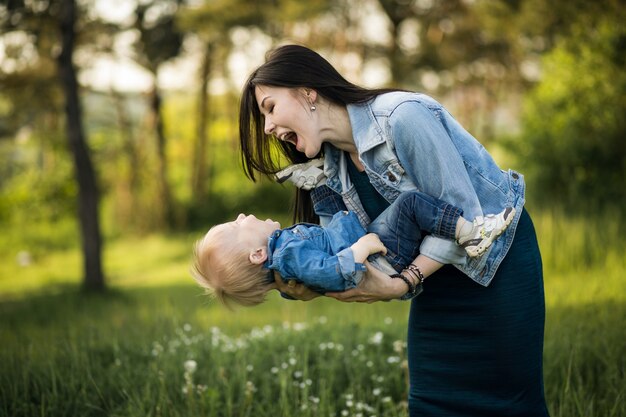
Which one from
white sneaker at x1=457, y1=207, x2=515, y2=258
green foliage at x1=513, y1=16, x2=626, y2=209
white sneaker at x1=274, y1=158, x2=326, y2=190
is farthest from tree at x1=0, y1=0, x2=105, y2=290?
white sneaker at x1=457, y1=207, x2=515, y2=258

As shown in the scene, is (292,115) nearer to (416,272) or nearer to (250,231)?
(250,231)

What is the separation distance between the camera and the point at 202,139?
1648cm

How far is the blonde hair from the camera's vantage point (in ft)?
7.08

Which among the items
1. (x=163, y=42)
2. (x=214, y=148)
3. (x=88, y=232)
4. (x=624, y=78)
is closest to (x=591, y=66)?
(x=624, y=78)

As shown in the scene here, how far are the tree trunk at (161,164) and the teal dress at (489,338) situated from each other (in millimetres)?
13709

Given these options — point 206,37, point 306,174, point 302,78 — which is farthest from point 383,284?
point 206,37

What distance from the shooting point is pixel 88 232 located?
9.02 metres

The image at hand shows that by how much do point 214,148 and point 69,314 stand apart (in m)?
11.8

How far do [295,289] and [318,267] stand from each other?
0.56ft

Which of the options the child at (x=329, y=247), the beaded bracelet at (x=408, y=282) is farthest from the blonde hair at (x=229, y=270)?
the beaded bracelet at (x=408, y=282)

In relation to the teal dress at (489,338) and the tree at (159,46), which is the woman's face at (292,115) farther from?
the tree at (159,46)

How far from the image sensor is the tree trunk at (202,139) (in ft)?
53.6

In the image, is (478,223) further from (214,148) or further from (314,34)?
(214,148)

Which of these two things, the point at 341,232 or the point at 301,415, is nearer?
the point at 341,232
